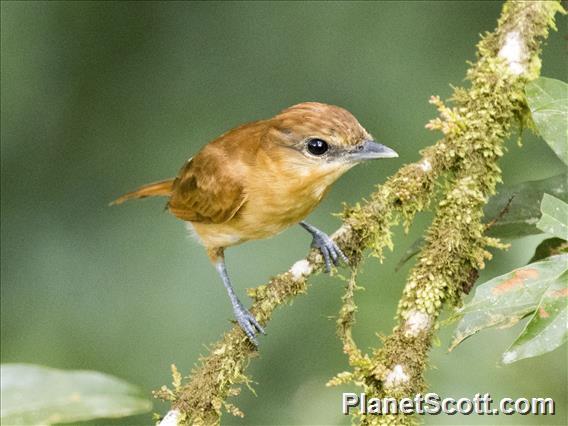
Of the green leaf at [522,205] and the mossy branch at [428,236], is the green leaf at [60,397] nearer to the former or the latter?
the mossy branch at [428,236]

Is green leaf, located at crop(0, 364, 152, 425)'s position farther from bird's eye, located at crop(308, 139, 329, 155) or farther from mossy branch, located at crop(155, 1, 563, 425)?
bird's eye, located at crop(308, 139, 329, 155)

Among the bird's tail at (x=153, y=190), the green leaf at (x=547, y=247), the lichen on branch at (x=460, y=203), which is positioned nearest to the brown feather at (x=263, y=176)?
the bird's tail at (x=153, y=190)

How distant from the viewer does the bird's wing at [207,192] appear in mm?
2975

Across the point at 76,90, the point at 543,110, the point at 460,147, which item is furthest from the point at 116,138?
the point at 543,110

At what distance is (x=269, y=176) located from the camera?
2.86 m

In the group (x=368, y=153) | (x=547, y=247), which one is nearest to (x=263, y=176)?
(x=368, y=153)

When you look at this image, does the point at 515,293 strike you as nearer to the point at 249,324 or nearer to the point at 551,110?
the point at 551,110

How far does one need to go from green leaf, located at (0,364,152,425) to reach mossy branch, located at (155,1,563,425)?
0.62m

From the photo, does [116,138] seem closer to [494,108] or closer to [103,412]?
[494,108]

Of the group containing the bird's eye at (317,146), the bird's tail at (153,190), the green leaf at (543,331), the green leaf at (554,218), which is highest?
the bird's tail at (153,190)

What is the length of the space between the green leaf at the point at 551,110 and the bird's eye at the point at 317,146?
620 mm

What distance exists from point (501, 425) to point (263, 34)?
2097mm

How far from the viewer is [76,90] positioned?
3.91m

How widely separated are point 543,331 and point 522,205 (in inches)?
29.6
